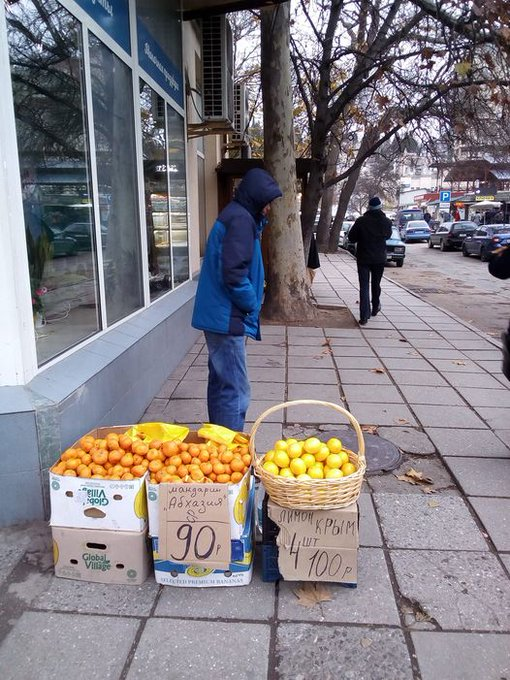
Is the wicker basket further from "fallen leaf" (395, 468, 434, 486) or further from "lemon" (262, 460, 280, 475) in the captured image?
"fallen leaf" (395, 468, 434, 486)

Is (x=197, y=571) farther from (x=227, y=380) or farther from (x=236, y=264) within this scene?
(x=236, y=264)

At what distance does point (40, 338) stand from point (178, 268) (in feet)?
13.1

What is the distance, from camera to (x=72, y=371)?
11.1 feet

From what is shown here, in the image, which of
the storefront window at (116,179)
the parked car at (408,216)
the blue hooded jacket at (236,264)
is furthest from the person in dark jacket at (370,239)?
the parked car at (408,216)

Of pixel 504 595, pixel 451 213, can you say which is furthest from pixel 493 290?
pixel 451 213

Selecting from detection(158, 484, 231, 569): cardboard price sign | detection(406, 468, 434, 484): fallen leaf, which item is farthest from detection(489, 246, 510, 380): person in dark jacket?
detection(158, 484, 231, 569): cardboard price sign

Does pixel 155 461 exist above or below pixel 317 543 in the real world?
above

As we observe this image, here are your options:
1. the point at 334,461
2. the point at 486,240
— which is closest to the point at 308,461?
the point at 334,461

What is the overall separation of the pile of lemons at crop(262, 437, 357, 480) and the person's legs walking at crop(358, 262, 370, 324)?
6.03 m

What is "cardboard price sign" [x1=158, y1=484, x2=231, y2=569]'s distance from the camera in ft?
7.98

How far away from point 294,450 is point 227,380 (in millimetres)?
1126

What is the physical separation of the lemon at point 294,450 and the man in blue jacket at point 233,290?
41.7 inches

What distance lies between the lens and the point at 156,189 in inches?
241

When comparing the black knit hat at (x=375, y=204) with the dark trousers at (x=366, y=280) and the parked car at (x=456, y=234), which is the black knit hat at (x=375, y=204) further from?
the parked car at (x=456, y=234)
